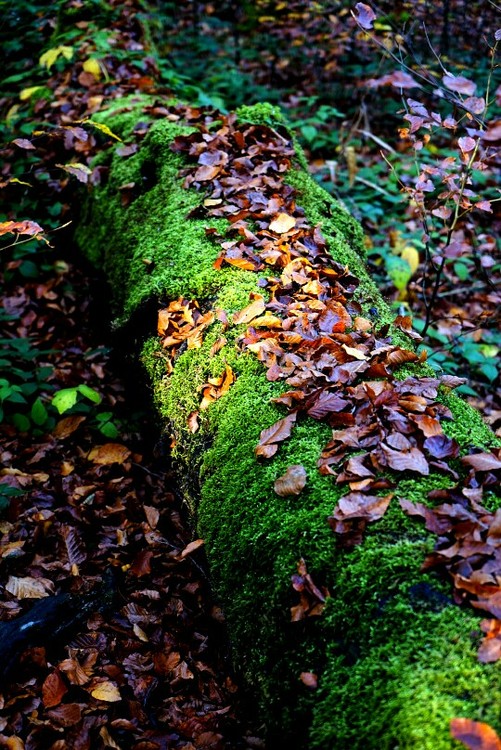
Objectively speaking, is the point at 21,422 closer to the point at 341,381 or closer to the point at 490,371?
the point at 341,381

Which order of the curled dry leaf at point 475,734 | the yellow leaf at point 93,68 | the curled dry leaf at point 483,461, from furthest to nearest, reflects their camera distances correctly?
the yellow leaf at point 93,68
the curled dry leaf at point 483,461
the curled dry leaf at point 475,734

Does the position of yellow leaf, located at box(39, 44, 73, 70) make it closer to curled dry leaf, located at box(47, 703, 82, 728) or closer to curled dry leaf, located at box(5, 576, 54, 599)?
curled dry leaf, located at box(5, 576, 54, 599)

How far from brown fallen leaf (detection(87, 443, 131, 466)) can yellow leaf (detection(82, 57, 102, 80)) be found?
393 centimetres

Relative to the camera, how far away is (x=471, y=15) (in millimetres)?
10133

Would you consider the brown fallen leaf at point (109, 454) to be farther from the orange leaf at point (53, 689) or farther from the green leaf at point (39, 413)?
the orange leaf at point (53, 689)

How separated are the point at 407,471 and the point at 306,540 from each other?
1.33 feet

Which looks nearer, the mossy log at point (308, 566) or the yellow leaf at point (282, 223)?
the mossy log at point (308, 566)

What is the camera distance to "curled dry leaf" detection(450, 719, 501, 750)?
1170 millimetres

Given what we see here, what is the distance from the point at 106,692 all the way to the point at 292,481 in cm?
126

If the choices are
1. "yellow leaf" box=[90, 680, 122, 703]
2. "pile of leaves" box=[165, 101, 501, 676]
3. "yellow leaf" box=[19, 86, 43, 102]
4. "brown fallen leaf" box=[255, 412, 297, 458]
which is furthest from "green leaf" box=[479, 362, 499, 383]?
"yellow leaf" box=[19, 86, 43, 102]

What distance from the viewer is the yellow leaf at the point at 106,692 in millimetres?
2254

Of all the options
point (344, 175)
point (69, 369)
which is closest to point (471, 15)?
point (344, 175)

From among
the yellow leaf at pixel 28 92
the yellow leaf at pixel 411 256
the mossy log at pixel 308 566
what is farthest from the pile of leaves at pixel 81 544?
the yellow leaf at pixel 411 256

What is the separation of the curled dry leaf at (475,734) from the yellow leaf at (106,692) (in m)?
1.55
